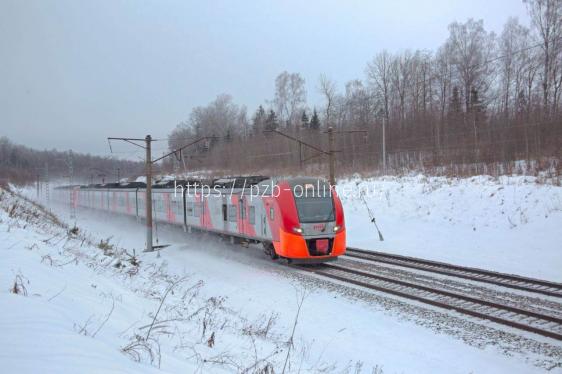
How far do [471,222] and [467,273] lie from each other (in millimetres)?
6417

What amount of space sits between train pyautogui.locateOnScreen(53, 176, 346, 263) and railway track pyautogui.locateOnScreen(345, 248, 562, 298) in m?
2.20

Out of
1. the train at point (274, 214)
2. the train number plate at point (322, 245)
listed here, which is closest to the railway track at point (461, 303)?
the train number plate at point (322, 245)

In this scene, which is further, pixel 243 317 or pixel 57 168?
pixel 57 168

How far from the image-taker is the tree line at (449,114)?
77.3ft

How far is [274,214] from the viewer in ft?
45.3

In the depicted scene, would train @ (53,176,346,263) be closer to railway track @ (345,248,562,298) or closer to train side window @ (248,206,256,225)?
train side window @ (248,206,256,225)

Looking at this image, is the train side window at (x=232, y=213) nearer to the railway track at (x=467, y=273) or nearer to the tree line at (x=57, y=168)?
the railway track at (x=467, y=273)

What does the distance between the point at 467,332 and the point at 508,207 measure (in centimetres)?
1166

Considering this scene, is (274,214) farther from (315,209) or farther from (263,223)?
(315,209)

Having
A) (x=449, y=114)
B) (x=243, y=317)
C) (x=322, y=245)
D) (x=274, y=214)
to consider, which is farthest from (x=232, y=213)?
(x=449, y=114)

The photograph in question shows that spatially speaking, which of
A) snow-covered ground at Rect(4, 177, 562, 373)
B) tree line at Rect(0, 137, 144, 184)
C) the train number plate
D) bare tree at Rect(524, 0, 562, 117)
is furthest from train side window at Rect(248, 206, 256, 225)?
tree line at Rect(0, 137, 144, 184)

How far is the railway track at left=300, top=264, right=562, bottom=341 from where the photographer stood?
25.6ft

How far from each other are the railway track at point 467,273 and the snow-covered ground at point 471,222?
1037mm

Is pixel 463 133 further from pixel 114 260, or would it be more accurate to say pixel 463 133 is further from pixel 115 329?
pixel 115 329
